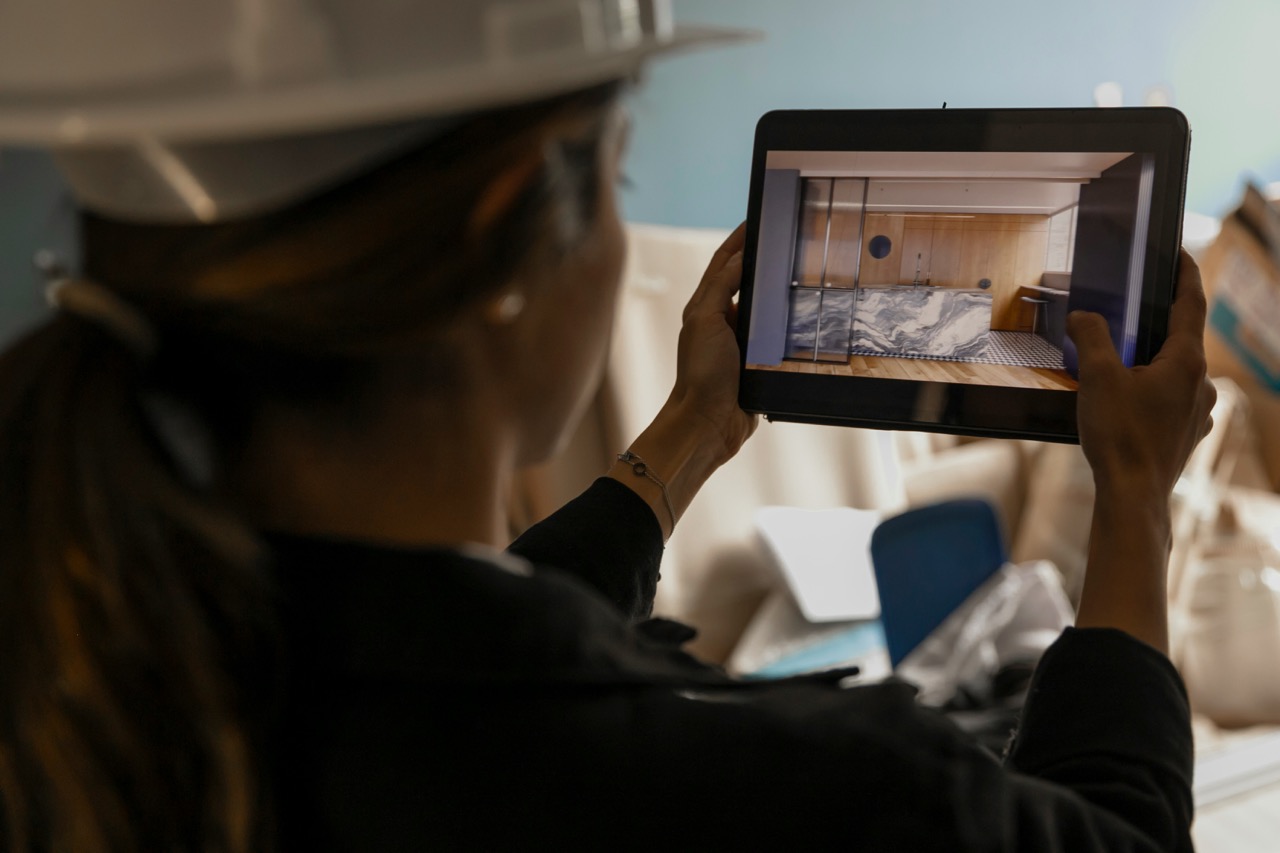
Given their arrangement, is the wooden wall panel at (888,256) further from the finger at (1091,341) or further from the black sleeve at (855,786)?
the black sleeve at (855,786)

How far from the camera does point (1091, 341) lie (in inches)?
21.0

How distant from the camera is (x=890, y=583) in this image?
1.27m

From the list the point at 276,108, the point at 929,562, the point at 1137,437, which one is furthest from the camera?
the point at 929,562

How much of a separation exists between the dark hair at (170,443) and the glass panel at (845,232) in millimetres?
301

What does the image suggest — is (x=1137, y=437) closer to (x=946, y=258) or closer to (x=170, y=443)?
(x=946, y=258)

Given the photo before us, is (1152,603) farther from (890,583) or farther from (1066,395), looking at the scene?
(890,583)

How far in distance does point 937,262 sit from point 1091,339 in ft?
0.35

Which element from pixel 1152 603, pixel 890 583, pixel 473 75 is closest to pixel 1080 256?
pixel 1152 603

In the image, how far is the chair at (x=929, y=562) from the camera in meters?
1.27

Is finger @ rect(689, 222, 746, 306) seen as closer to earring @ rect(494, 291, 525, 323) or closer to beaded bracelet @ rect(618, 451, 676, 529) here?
beaded bracelet @ rect(618, 451, 676, 529)

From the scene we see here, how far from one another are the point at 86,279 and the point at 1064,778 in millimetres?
436

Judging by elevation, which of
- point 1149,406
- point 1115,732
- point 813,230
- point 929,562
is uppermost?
point 813,230

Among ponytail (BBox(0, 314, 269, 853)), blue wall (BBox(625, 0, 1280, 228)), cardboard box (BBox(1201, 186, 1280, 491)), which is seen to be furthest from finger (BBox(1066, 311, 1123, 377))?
cardboard box (BBox(1201, 186, 1280, 491))

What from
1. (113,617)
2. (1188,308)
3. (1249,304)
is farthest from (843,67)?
(113,617)
